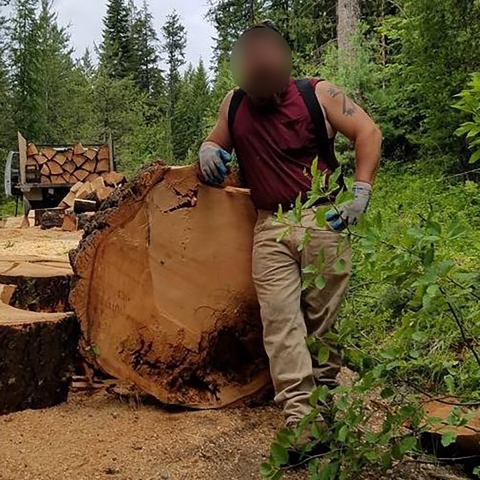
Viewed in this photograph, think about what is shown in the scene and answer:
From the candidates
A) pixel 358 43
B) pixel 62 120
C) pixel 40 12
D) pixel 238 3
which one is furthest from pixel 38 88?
pixel 358 43

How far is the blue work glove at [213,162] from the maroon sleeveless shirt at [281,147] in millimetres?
92

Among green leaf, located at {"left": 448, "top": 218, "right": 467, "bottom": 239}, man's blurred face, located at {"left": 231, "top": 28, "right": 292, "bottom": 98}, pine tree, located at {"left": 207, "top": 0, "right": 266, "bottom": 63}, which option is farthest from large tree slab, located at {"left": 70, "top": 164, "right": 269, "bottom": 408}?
pine tree, located at {"left": 207, "top": 0, "right": 266, "bottom": 63}

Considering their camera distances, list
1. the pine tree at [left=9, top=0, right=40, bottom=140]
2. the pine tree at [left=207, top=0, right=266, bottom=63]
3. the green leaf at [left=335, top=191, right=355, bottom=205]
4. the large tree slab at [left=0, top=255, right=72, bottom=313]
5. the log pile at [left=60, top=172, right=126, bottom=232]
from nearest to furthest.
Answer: the green leaf at [left=335, top=191, right=355, bottom=205], the large tree slab at [left=0, top=255, right=72, bottom=313], the log pile at [left=60, top=172, right=126, bottom=232], the pine tree at [left=207, top=0, right=266, bottom=63], the pine tree at [left=9, top=0, right=40, bottom=140]

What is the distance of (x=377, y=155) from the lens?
2340 mm

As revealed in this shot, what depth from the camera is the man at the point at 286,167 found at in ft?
7.63

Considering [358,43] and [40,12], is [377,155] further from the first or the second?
[40,12]

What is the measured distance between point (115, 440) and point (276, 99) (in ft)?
4.35

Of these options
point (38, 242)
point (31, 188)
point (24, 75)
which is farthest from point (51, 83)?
point (38, 242)

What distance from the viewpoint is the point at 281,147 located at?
2395 mm

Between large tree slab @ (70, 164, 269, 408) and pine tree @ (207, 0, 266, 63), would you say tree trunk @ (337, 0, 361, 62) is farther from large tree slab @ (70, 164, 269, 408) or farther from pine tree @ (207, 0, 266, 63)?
large tree slab @ (70, 164, 269, 408)

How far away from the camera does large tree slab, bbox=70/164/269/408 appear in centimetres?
262

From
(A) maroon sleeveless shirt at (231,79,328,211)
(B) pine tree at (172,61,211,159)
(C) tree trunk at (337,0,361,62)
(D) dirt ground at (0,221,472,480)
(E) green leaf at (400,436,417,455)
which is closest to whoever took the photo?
(E) green leaf at (400,436,417,455)

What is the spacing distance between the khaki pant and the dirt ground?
26cm

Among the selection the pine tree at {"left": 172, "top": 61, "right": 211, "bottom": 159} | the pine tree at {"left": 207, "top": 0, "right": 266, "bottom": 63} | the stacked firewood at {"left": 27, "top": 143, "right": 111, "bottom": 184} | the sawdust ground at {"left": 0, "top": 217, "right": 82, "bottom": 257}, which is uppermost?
the pine tree at {"left": 207, "top": 0, "right": 266, "bottom": 63}
